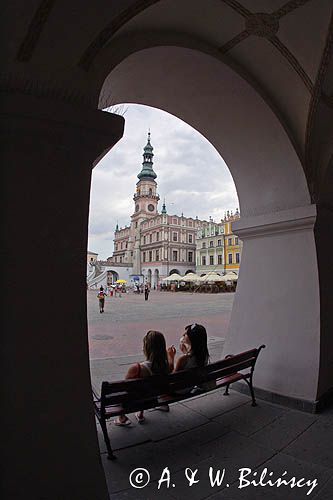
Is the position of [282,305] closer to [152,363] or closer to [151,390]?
[152,363]

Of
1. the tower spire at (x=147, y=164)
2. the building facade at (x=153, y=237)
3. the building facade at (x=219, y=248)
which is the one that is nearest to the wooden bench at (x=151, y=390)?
the building facade at (x=219, y=248)

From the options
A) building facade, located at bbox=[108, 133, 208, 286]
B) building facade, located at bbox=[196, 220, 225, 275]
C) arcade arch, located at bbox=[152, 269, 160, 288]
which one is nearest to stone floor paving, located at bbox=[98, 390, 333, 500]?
building facade, located at bbox=[196, 220, 225, 275]

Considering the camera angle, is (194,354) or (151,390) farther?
(194,354)

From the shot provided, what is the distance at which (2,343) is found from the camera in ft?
4.58

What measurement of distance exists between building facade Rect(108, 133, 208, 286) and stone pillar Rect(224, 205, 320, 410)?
149ft

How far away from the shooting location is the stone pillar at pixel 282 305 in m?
3.24

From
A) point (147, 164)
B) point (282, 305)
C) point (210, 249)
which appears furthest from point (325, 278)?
point (147, 164)

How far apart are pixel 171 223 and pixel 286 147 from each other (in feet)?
168

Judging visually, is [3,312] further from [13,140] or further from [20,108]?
[20,108]

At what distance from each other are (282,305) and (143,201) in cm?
5819

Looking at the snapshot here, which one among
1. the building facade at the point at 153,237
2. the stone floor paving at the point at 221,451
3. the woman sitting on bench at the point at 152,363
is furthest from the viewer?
the building facade at the point at 153,237

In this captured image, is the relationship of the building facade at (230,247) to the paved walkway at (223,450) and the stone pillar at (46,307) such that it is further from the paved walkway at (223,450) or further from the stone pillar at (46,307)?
the stone pillar at (46,307)

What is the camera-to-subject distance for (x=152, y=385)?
2391mm

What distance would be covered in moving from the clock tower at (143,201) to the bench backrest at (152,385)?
185ft
